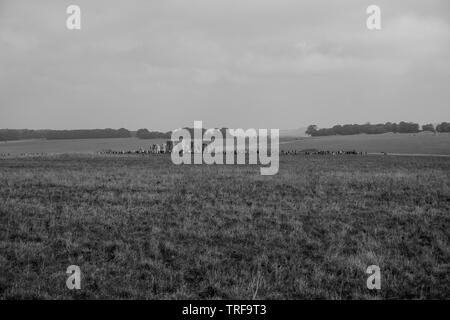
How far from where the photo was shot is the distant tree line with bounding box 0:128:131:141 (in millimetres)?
137425

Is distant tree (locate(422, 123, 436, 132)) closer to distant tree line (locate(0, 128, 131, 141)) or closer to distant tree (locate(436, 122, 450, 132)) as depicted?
distant tree (locate(436, 122, 450, 132))

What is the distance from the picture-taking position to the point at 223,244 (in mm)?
9992

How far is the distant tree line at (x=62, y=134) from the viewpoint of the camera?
137 m

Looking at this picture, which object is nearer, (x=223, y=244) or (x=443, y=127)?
(x=223, y=244)

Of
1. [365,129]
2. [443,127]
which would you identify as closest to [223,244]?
[443,127]

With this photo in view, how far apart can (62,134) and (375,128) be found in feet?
384

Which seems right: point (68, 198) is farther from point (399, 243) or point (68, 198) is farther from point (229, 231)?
point (399, 243)

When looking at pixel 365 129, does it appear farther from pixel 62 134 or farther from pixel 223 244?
pixel 223 244

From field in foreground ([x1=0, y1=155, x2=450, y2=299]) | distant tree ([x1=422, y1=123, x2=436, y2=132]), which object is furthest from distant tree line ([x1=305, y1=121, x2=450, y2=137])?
field in foreground ([x1=0, y1=155, x2=450, y2=299])

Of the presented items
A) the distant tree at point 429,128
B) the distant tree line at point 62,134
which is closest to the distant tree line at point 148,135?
the distant tree line at point 62,134

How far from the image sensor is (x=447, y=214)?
13.6 meters

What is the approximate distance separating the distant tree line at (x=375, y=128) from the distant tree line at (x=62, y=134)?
77.9 metres

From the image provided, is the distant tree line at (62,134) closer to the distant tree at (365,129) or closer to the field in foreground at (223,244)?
the distant tree at (365,129)
